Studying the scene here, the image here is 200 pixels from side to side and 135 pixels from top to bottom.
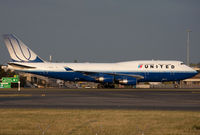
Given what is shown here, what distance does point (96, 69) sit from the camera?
214 feet

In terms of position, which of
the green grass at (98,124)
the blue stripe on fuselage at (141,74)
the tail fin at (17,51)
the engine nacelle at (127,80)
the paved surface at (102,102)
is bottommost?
the green grass at (98,124)

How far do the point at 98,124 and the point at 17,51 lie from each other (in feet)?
170

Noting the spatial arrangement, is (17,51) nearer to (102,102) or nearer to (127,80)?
(127,80)

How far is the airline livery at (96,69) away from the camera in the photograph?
212 feet

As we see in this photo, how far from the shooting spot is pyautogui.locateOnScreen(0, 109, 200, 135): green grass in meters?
14.8

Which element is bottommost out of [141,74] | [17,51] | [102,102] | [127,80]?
[102,102]

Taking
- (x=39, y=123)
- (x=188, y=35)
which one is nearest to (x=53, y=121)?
(x=39, y=123)

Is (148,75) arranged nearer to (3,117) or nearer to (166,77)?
(166,77)

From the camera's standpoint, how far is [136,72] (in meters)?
65.6

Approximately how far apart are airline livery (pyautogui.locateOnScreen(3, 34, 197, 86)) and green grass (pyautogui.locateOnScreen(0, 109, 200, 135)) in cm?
4364

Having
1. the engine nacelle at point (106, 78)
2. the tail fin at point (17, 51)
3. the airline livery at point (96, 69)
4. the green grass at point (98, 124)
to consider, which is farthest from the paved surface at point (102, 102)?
the tail fin at point (17, 51)

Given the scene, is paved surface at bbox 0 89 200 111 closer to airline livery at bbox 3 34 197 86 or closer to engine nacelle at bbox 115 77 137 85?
engine nacelle at bbox 115 77 137 85

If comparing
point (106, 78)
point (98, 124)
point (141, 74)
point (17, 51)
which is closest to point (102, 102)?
point (98, 124)

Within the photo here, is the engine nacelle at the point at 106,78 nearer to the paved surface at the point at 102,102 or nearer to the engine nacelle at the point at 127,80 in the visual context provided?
the engine nacelle at the point at 127,80
